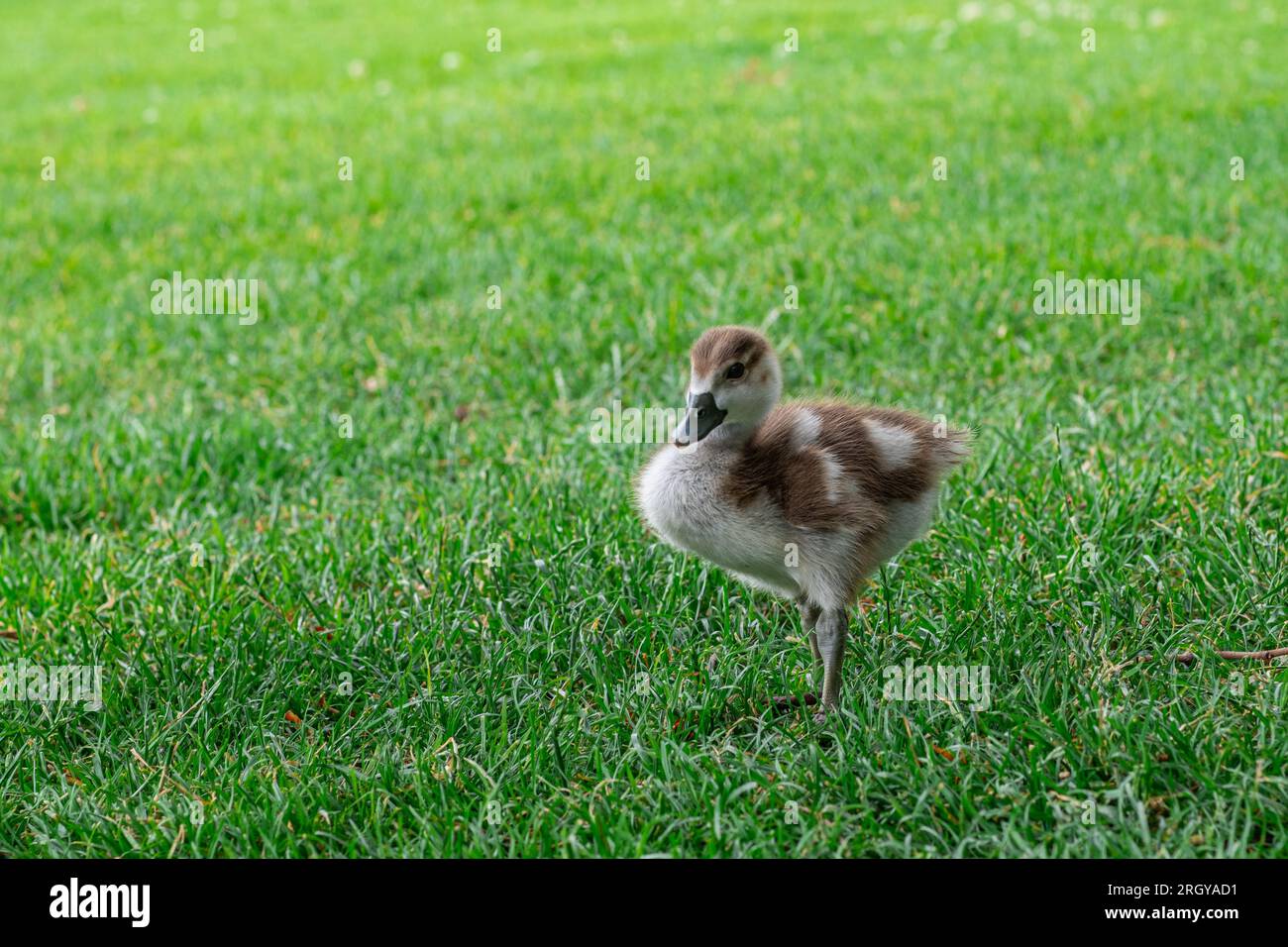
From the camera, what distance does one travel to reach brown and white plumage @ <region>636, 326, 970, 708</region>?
3.44 meters

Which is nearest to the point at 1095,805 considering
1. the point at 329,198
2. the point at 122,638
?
the point at 122,638

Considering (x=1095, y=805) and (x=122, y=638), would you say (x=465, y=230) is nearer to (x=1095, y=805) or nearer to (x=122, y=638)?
(x=122, y=638)

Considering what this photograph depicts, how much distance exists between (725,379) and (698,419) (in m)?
0.13

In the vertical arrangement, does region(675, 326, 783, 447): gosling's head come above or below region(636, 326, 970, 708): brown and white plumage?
above

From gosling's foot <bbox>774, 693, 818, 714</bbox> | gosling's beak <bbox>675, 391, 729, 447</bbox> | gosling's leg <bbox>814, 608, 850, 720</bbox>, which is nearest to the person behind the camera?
A: gosling's beak <bbox>675, 391, 729, 447</bbox>

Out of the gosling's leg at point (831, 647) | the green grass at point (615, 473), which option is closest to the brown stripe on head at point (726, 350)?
the gosling's leg at point (831, 647)

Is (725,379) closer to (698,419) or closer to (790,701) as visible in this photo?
(698,419)

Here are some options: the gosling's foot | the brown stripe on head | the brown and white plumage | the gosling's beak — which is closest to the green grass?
the gosling's foot

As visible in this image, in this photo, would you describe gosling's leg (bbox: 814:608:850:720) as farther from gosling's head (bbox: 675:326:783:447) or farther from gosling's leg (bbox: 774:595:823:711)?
gosling's head (bbox: 675:326:783:447)

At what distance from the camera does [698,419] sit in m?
3.40

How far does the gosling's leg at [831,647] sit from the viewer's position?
3.54 m

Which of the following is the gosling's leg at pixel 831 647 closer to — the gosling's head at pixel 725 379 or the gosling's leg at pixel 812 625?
the gosling's leg at pixel 812 625

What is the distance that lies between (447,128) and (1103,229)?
6828 millimetres

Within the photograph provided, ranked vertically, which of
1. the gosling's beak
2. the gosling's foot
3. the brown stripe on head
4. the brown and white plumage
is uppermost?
the brown stripe on head
